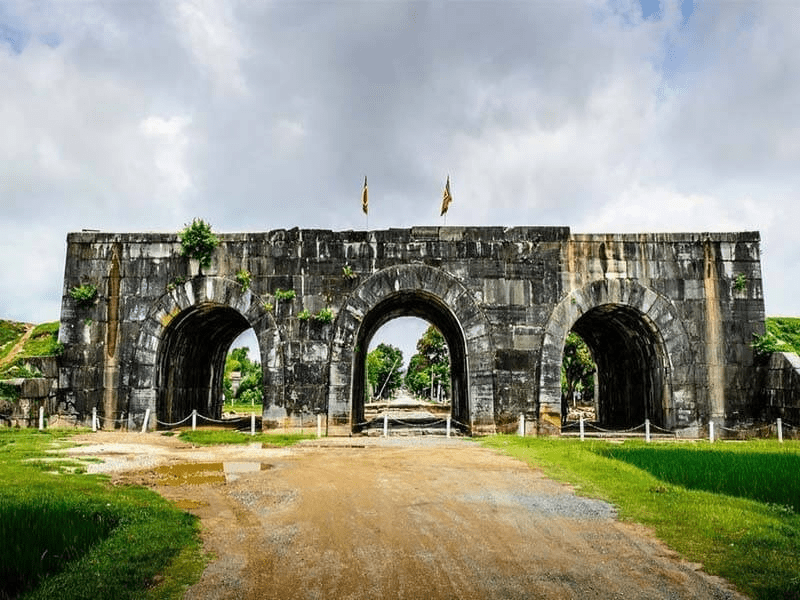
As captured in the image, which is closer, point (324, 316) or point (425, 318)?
point (324, 316)

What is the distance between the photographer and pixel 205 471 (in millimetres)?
11555

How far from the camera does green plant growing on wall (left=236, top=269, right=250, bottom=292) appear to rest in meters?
18.4

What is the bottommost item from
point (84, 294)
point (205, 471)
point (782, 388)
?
point (205, 471)

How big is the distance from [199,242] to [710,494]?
14.9 m

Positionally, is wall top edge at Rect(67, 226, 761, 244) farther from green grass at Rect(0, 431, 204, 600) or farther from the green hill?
green grass at Rect(0, 431, 204, 600)

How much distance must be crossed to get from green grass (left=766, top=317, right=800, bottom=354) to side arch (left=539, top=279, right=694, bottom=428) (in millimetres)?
5620

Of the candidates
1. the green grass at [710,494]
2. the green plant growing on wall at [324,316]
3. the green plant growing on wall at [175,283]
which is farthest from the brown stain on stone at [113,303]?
the green grass at [710,494]

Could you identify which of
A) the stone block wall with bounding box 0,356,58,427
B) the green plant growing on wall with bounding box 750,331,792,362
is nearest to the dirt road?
the stone block wall with bounding box 0,356,58,427

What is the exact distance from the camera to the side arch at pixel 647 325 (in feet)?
58.4

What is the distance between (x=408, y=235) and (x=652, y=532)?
12.4 metres

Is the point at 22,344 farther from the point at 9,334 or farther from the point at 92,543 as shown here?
the point at 92,543

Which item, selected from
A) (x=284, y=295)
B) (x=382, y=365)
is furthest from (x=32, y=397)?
(x=382, y=365)

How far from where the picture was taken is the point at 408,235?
18453 millimetres

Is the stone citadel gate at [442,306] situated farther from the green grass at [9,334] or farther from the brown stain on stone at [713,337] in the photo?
the green grass at [9,334]
